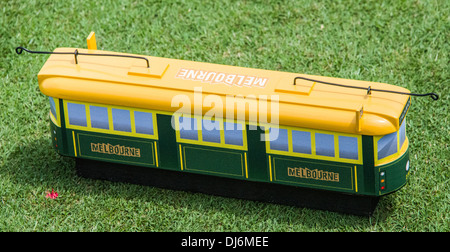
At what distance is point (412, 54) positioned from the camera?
13078mm

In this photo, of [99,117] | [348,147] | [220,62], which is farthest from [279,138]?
[220,62]

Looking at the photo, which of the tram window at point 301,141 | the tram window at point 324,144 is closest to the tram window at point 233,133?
the tram window at point 301,141

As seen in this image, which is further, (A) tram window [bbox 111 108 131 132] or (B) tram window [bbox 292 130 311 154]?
(A) tram window [bbox 111 108 131 132]

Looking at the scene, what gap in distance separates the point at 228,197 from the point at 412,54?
13.2 ft

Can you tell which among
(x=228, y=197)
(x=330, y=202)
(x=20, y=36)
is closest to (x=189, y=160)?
(x=228, y=197)

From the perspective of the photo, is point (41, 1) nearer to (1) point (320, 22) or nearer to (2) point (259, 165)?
(1) point (320, 22)

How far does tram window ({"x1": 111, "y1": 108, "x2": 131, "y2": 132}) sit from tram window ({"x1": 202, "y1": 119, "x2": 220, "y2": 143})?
0.95 m

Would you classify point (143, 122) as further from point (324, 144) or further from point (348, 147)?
point (348, 147)

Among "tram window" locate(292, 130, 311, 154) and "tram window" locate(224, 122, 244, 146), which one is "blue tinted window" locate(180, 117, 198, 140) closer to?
"tram window" locate(224, 122, 244, 146)

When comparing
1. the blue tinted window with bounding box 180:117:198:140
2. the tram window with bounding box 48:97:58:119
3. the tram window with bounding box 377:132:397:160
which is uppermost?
the tram window with bounding box 48:97:58:119

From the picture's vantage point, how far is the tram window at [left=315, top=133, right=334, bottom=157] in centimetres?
993

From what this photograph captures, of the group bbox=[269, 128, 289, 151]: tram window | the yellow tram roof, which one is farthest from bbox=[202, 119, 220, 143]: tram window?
bbox=[269, 128, 289, 151]: tram window

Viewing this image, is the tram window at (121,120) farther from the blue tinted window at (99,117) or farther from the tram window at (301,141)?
the tram window at (301,141)

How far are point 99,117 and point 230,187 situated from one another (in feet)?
6.04
